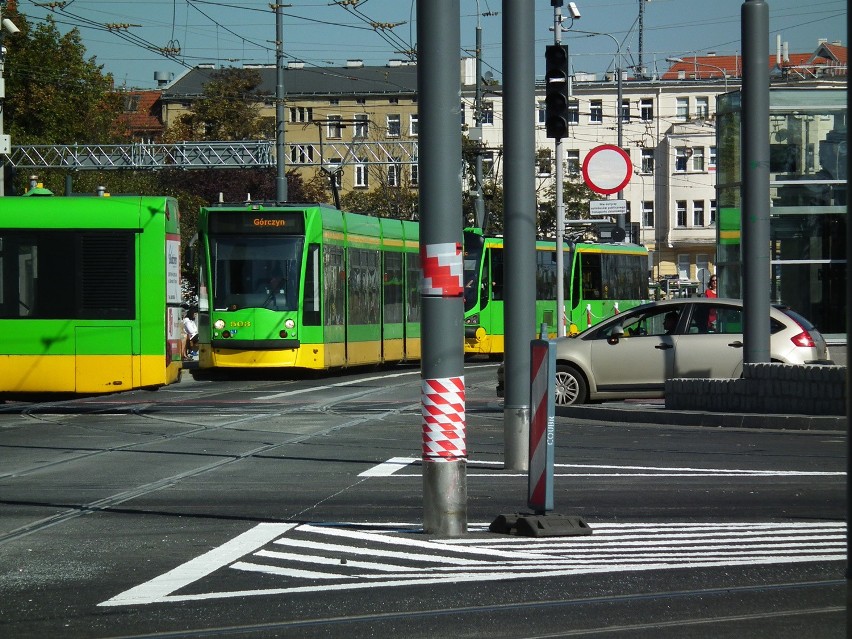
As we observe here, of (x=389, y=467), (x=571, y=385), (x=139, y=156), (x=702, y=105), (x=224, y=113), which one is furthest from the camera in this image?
(x=702, y=105)

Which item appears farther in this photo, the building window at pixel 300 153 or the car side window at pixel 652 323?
the building window at pixel 300 153

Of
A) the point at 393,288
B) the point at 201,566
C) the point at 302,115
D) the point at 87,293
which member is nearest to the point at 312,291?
the point at 393,288

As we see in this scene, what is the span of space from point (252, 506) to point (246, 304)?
53.7ft

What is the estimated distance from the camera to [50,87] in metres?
56.1

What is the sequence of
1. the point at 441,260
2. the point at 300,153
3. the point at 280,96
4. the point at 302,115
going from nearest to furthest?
the point at 441,260 → the point at 280,96 → the point at 300,153 → the point at 302,115

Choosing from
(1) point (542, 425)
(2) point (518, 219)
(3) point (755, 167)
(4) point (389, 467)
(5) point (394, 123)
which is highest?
(5) point (394, 123)

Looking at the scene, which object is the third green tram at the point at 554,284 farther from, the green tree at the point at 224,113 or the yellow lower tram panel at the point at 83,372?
the green tree at the point at 224,113

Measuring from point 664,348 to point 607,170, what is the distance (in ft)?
8.42

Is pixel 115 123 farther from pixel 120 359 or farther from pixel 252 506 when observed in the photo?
pixel 252 506

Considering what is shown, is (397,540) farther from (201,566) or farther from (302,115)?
(302,115)

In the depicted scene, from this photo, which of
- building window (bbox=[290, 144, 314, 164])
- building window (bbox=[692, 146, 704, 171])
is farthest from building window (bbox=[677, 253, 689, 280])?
building window (bbox=[290, 144, 314, 164])

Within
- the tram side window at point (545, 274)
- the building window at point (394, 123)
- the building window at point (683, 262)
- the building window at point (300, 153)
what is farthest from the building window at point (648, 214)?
the tram side window at point (545, 274)

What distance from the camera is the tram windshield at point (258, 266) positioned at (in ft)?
89.4

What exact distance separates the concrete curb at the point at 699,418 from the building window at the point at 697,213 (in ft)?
241
